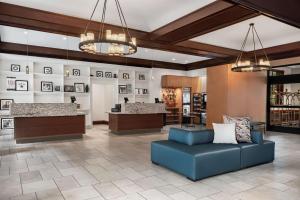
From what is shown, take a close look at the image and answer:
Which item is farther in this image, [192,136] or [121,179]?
[192,136]

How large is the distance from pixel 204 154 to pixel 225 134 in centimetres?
104

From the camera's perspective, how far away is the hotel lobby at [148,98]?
3.49m

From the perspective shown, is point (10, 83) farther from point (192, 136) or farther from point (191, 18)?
point (192, 136)

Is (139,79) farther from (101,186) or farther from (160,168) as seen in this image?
(101,186)

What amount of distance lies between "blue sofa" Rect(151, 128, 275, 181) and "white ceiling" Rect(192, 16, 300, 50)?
2786mm

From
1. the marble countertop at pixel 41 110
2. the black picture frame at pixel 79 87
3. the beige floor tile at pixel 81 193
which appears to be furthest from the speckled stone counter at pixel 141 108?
the beige floor tile at pixel 81 193

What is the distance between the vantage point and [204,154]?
3609mm

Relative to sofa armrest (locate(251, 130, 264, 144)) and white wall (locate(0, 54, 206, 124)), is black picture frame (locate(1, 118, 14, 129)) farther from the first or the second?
sofa armrest (locate(251, 130, 264, 144))

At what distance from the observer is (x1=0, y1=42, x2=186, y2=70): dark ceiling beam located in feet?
24.9

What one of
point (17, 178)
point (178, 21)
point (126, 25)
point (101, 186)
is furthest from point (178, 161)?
point (126, 25)

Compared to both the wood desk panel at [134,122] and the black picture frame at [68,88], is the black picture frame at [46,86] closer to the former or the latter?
the black picture frame at [68,88]

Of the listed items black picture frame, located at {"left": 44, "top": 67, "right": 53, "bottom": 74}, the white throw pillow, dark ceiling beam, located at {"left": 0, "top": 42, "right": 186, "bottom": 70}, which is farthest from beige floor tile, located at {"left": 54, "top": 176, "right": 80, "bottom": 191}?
black picture frame, located at {"left": 44, "top": 67, "right": 53, "bottom": 74}

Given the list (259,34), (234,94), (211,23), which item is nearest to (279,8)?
(211,23)

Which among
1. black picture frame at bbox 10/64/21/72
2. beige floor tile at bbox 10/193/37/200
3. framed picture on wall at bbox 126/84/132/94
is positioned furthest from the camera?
framed picture on wall at bbox 126/84/132/94
